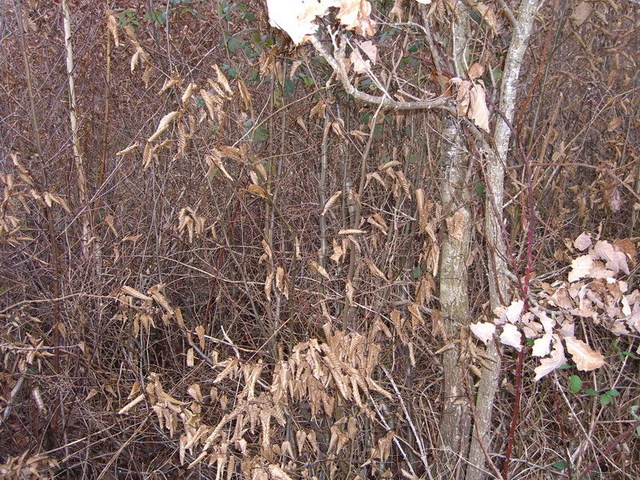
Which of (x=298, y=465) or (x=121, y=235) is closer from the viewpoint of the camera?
(x=298, y=465)

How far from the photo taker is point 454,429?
2.52 m

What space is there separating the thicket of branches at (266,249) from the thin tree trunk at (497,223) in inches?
3.5

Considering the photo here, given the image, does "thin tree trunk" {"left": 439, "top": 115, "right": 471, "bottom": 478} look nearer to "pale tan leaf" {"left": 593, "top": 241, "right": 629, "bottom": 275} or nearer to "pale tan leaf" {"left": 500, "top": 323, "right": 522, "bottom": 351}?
"pale tan leaf" {"left": 500, "top": 323, "right": 522, "bottom": 351}

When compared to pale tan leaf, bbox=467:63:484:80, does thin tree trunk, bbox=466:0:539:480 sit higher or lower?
lower

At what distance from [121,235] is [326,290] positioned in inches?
42.1

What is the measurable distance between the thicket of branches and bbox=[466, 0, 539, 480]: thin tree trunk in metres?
0.09

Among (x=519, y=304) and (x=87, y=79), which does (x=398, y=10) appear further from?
(x=87, y=79)

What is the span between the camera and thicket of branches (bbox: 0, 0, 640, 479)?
2.32 metres

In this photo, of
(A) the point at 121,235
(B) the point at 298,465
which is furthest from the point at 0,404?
(B) the point at 298,465

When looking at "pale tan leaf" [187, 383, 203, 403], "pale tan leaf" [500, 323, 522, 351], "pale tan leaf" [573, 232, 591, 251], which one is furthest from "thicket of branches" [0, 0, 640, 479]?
"pale tan leaf" [500, 323, 522, 351]

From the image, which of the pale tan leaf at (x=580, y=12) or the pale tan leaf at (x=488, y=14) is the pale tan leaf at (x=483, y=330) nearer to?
the pale tan leaf at (x=488, y=14)

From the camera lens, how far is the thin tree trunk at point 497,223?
2150mm

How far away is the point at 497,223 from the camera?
89.9 inches

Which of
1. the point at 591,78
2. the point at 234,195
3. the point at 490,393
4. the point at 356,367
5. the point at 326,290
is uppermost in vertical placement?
the point at 591,78
